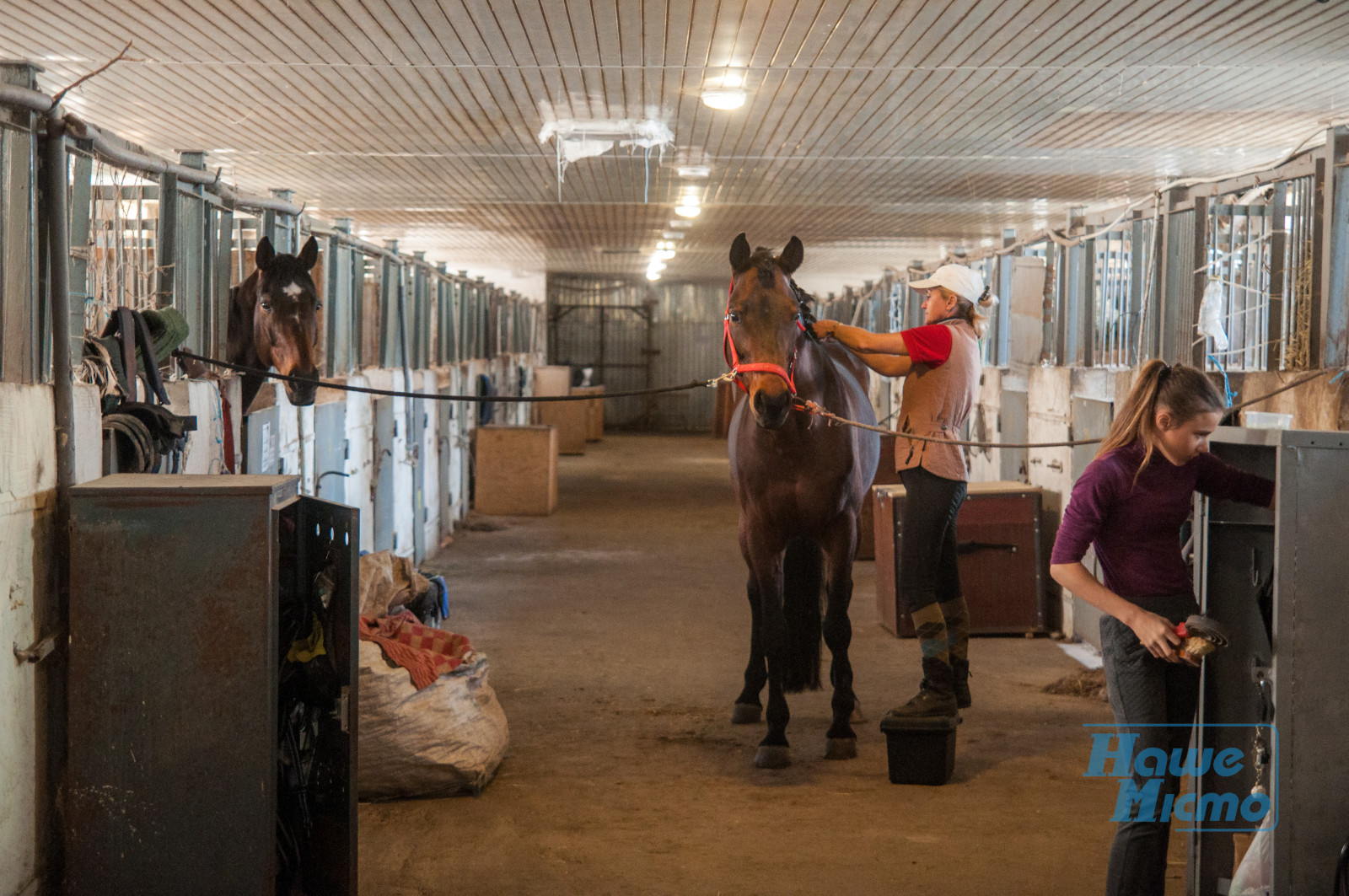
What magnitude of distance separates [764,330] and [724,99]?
2.18 metres

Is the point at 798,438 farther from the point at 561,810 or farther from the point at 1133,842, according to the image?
the point at 1133,842

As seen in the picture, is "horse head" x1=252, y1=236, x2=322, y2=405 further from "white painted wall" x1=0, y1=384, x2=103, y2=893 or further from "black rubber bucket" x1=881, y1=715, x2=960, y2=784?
"black rubber bucket" x1=881, y1=715, x2=960, y2=784

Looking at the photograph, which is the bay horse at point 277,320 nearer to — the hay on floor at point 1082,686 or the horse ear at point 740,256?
the horse ear at point 740,256

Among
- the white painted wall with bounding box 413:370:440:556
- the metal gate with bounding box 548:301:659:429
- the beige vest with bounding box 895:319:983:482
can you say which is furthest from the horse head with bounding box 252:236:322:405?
the metal gate with bounding box 548:301:659:429

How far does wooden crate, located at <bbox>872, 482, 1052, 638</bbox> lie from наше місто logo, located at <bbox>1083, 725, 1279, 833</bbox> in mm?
2839

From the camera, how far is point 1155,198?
4.53m

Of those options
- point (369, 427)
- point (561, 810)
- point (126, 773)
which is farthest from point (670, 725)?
point (369, 427)

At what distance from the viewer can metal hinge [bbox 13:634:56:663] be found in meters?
2.36

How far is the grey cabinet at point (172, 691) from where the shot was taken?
2432 mm

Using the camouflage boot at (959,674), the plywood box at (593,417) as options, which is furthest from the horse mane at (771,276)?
the plywood box at (593,417)

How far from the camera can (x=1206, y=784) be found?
8.32 feet

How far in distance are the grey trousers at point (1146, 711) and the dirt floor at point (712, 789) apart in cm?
61

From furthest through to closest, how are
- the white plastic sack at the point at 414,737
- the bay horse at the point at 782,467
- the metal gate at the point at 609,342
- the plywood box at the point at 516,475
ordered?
the metal gate at the point at 609,342, the plywood box at the point at 516,475, the bay horse at the point at 782,467, the white plastic sack at the point at 414,737

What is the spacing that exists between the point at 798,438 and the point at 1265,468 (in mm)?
1593
